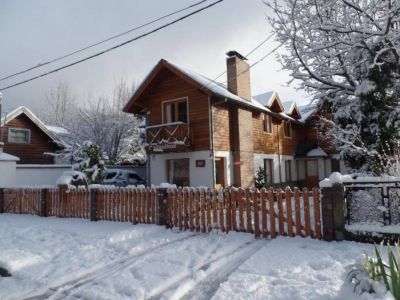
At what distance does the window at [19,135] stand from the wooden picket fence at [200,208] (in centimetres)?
1438

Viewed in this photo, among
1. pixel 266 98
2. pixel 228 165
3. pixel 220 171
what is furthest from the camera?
pixel 266 98

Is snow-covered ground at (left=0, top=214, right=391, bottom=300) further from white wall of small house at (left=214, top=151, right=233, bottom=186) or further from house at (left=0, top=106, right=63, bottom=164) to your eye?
house at (left=0, top=106, right=63, bottom=164)

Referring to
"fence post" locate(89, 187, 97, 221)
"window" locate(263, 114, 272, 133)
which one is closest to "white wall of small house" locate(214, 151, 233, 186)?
"window" locate(263, 114, 272, 133)

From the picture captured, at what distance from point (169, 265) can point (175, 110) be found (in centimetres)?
1261

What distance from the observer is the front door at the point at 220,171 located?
55.8 ft

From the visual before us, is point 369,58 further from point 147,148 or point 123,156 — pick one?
point 123,156

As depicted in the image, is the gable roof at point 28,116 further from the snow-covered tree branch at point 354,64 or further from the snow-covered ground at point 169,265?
the snow-covered tree branch at point 354,64

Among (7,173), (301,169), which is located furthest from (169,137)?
(301,169)

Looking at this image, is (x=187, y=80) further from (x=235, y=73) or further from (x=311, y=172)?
(x=311, y=172)

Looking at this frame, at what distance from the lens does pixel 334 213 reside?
7375 mm

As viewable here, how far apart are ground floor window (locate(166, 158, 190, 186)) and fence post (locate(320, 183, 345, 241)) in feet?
34.2

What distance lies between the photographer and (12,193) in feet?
48.0

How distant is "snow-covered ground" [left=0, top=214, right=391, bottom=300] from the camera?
4934 millimetres

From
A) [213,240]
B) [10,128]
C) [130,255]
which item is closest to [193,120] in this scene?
[213,240]
